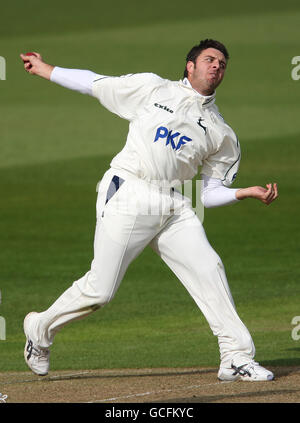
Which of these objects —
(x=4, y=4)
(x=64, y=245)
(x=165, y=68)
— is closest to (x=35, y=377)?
(x=64, y=245)

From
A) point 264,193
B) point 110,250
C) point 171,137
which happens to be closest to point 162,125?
Result: point 171,137

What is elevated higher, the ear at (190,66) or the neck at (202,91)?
the ear at (190,66)

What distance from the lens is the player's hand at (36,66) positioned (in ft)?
26.0

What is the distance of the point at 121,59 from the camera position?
35.2 m

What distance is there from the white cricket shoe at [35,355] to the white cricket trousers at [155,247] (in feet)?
1.16

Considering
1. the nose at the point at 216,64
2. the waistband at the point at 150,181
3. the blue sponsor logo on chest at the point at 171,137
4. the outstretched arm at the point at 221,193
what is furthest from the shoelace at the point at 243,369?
the nose at the point at 216,64

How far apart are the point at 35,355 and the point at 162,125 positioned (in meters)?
2.20

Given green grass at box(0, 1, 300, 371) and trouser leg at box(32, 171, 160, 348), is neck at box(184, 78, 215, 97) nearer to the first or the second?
trouser leg at box(32, 171, 160, 348)

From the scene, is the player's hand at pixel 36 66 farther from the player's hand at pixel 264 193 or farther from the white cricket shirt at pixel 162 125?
the player's hand at pixel 264 193

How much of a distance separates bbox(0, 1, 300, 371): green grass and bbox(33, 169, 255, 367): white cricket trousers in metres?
1.40

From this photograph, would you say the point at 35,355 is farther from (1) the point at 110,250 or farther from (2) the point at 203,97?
(2) the point at 203,97

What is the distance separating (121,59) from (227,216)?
58.1 ft

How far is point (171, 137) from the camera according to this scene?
783 centimetres

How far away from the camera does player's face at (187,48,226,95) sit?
7.96 metres
